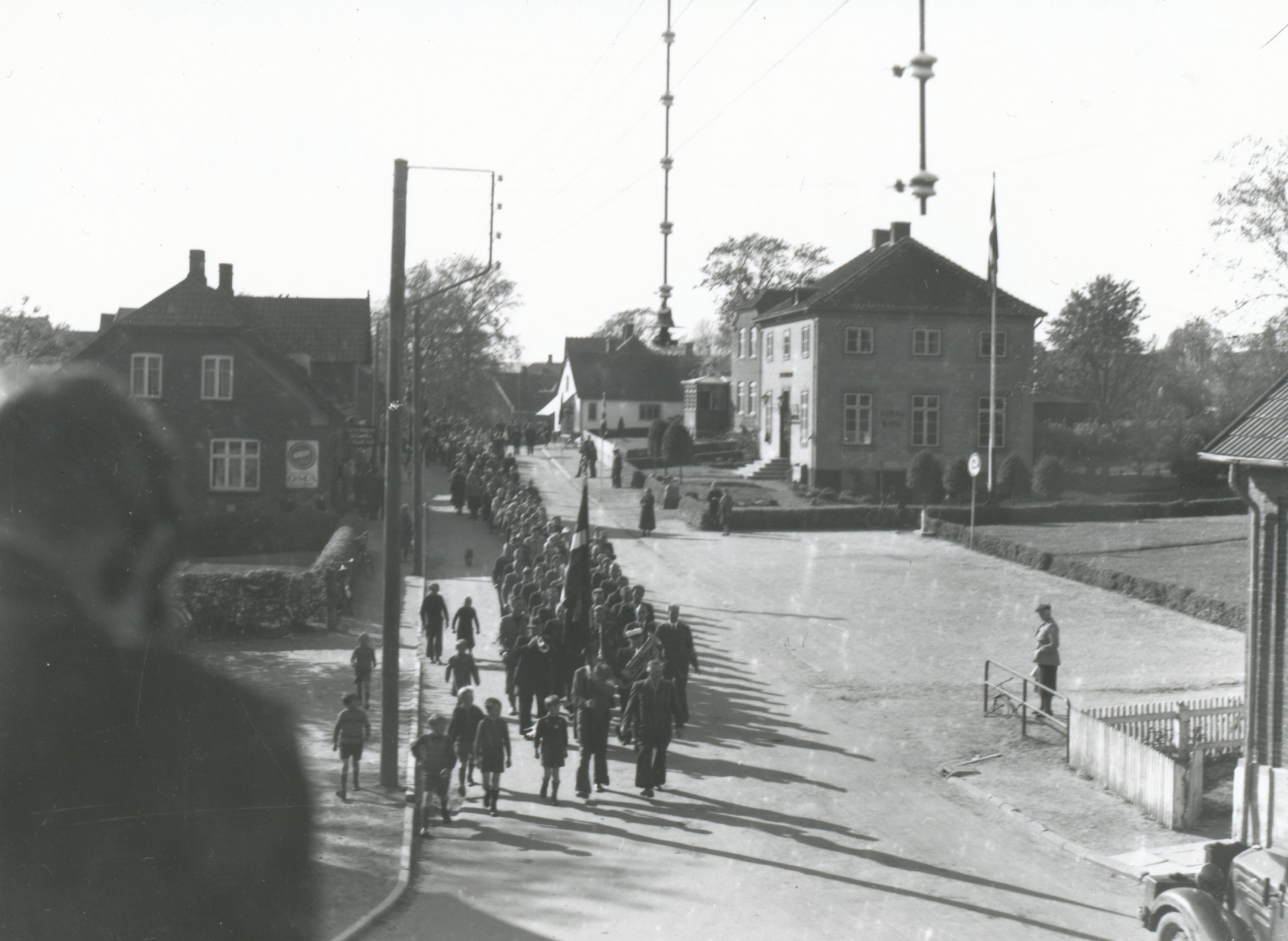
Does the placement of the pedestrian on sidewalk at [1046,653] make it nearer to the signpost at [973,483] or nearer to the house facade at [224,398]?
the signpost at [973,483]

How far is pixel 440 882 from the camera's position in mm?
11328

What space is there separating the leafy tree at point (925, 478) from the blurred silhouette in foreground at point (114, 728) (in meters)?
26.5

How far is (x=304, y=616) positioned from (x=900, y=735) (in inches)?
477

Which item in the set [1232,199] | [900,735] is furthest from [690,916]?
[1232,199]

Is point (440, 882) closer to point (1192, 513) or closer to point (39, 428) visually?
point (39, 428)

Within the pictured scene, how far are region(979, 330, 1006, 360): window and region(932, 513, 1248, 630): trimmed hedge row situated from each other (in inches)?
475

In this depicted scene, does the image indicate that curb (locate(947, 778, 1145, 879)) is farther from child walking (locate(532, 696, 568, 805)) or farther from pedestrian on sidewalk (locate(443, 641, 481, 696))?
pedestrian on sidewalk (locate(443, 641, 481, 696))

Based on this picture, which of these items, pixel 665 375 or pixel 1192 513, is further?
pixel 665 375

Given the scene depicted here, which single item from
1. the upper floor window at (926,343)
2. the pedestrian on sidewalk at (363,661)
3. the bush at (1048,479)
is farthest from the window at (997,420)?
the pedestrian on sidewalk at (363,661)

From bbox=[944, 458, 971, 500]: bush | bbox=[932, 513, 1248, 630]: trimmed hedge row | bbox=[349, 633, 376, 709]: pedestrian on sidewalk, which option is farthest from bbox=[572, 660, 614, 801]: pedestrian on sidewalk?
bbox=[944, 458, 971, 500]: bush

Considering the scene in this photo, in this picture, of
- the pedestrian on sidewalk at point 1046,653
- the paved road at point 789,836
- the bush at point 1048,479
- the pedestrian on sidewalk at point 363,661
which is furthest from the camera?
the bush at point 1048,479

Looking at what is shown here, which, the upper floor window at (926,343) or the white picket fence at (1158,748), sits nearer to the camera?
the white picket fence at (1158,748)

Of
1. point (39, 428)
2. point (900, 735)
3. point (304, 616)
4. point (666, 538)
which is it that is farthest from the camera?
point (666, 538)

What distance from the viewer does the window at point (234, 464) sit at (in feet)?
122
